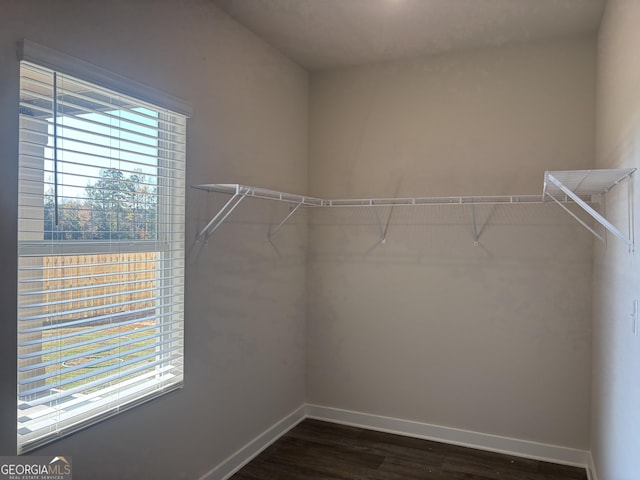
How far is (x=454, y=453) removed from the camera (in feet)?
9.62

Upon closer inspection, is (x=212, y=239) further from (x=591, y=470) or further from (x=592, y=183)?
(x=591, y=470)

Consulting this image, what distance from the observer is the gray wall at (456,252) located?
284cm

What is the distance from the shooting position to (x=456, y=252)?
3074mm

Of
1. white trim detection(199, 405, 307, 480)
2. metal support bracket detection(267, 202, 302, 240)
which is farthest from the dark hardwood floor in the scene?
metal support bracket detection(267, 202, 302, 240)

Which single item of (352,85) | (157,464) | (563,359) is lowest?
(157,464)

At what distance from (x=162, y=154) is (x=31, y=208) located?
720 millimetres

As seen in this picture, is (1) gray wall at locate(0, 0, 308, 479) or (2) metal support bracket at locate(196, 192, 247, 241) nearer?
(1) gray wall at locate(0, 0, 308, 479)

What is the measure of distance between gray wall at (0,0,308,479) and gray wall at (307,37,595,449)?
0.29 metres

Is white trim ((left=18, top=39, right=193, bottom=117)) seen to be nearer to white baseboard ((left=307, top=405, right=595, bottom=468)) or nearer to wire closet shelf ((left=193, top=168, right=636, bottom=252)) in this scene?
wire closet shelf ((left=193, top=168, right=636, bottom=252))

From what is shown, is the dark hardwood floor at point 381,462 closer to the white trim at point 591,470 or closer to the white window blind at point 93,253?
the white trim at point 591,470

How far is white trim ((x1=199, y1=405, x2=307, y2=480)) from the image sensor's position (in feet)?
8.39

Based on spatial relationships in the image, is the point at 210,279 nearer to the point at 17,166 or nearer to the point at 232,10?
the point at 17,166

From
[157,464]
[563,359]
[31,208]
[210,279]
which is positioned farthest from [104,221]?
[563,359]

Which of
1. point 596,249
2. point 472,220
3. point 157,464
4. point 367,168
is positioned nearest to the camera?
point 157,464
